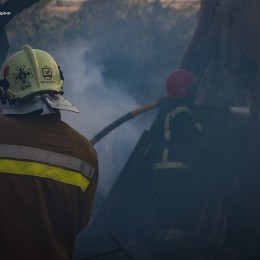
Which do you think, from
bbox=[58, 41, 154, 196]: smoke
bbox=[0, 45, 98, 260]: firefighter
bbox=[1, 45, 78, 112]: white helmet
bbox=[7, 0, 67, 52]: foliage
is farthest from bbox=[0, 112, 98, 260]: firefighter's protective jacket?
bbox=[7, 0, 67, 52]: foliage

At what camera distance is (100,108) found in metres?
10.5

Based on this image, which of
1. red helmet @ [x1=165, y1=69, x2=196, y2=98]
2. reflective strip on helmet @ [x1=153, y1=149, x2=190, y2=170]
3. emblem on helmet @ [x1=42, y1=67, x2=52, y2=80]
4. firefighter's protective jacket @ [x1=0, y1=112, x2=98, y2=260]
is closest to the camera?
firefighter's protective jacket @ [x1=0, y1=112, x2=98, y2=260]

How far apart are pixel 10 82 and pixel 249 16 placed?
357 cm

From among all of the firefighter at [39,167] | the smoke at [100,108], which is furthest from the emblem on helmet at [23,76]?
the smoke at [100,108]

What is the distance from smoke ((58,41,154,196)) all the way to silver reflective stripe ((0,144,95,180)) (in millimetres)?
5377

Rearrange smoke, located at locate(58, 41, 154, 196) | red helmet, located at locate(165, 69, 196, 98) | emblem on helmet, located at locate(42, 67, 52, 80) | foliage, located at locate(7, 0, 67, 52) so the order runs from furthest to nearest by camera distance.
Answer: foliage, located at locate(7, 0, 67, 52)
smoke, located at locate(58, 41, 154, 196)
red helmet, located at locate(165, 69, 196, 98)
emblem on helmet, located at locate(42, 67, 52, 80)

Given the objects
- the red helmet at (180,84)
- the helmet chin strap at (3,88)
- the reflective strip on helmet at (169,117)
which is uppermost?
the helmet chin strap at (3,88)

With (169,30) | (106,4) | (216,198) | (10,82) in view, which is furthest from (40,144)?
(106,4)

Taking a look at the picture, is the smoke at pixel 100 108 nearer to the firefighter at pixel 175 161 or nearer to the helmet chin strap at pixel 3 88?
the firefighter at pixel 175 161

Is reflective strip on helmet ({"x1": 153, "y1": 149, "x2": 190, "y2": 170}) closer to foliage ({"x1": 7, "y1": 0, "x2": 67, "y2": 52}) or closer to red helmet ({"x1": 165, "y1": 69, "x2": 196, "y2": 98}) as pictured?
red helmet ({"x1": 165, "y1": 69, "x2": 196, "y2": 98})

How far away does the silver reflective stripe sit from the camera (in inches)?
82.8

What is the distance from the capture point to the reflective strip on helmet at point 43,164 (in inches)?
82.5

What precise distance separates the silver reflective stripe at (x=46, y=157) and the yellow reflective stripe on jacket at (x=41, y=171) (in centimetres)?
2

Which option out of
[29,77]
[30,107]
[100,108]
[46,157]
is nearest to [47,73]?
[29,77]
